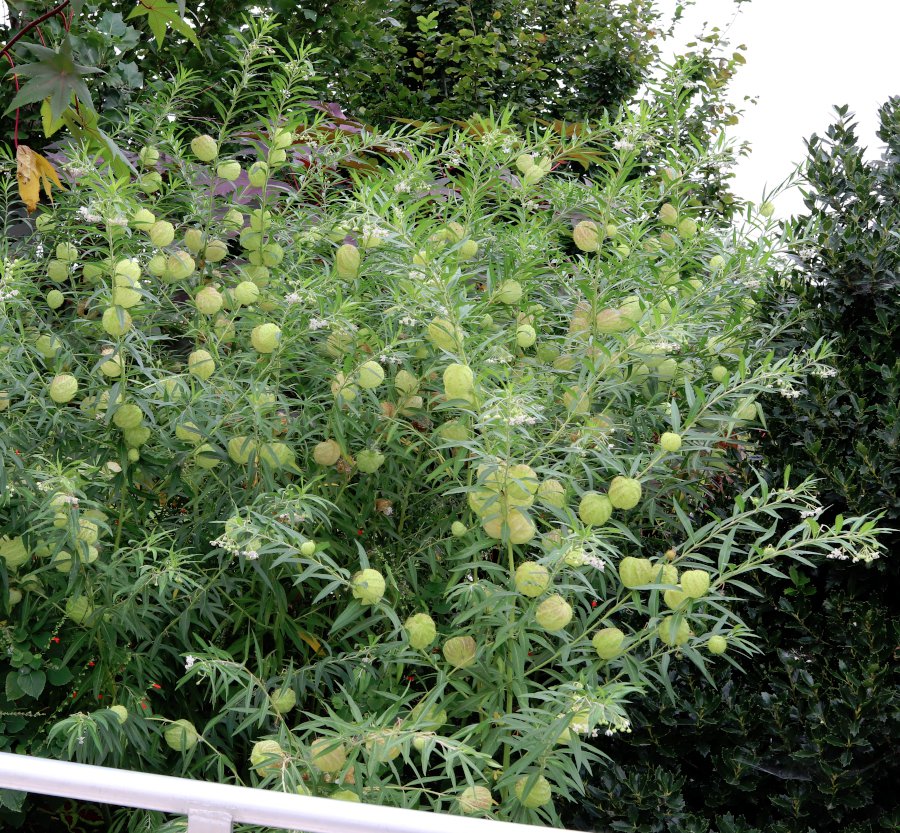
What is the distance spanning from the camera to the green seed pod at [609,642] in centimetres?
186

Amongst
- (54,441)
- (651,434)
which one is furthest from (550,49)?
(54,441)

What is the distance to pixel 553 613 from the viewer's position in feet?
5.80

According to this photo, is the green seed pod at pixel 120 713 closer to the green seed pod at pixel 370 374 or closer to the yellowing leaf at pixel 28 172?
the green seed pod at pixel 370 374

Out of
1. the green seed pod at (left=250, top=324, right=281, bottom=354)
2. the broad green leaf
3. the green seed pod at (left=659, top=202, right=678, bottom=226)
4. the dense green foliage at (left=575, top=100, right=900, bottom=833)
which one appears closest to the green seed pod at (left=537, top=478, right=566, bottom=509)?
the green seed pod at (left=250, top=324, right=281, bottom=354)

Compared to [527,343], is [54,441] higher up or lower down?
lower down

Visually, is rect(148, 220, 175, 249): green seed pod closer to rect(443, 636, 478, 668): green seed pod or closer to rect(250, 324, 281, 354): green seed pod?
rect(250, 324, 281, 354): green seed pod

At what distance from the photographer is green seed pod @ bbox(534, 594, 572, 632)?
177cm

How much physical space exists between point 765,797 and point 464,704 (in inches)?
34.7

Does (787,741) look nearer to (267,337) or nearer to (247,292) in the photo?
(267,337)

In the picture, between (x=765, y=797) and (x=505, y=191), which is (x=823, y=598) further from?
(x=505, y=191)

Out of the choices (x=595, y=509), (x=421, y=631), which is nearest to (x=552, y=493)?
(x=595, y=509)

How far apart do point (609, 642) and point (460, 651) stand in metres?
0.27

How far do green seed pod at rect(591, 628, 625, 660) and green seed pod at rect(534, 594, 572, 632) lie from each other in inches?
4.7

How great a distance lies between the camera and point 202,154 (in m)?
2.54
